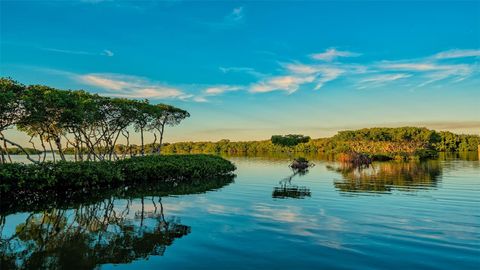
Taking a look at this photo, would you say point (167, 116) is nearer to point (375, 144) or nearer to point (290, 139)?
point (290, 139)

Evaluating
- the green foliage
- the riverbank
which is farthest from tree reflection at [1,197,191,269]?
the green foliage

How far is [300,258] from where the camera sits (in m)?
7.95

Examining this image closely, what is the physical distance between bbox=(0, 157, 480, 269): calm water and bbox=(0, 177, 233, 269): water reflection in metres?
0.03

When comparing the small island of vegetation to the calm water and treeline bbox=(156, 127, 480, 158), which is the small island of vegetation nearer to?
the calm water

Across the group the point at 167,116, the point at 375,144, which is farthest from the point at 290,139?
the point at 375,144

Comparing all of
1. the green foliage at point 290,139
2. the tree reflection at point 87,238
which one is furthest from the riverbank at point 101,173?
the green foliage at point 290,139

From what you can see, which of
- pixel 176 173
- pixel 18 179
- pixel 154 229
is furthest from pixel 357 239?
pixel 176 173

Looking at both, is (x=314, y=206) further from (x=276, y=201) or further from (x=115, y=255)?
(x=115, y=255)

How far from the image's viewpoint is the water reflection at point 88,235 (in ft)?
25.6

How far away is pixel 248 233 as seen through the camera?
1035cm

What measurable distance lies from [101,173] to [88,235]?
12.4 metres

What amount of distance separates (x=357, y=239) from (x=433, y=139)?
8070 centimetres

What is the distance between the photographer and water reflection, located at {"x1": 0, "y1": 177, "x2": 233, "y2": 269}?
307 inches

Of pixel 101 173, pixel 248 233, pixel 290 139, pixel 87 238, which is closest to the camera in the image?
pixel 87 238
